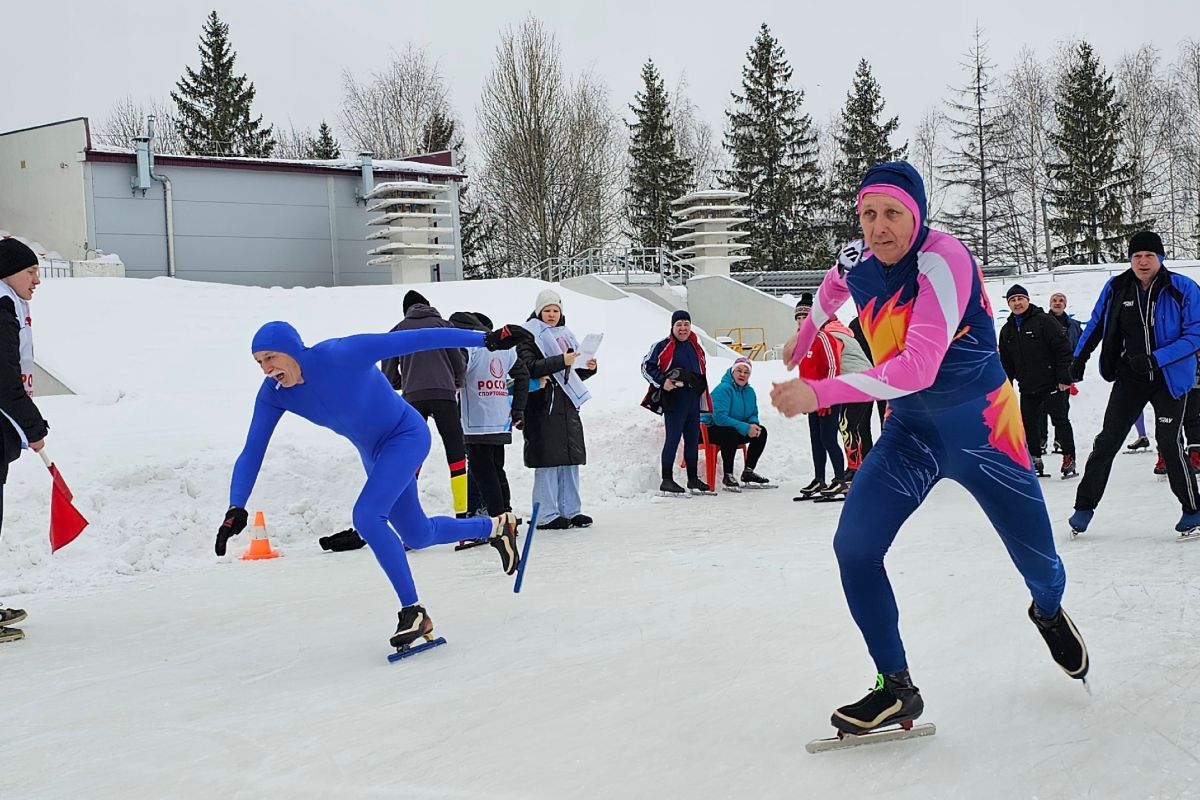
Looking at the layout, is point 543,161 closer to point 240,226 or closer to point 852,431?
point 240,226

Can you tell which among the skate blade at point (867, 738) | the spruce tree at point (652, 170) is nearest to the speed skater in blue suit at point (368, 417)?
the skate blade at point (867, 738)

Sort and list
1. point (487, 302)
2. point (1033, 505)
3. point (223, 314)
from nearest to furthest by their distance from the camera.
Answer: point (1033, 505) < point (223, 314) < point (487, 302)

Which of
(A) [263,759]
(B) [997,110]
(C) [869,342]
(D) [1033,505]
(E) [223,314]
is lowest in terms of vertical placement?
(A) [263,759]

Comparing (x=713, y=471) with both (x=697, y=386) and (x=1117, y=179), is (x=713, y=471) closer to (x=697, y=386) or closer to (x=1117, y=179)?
Answer: (x=697, y=386)

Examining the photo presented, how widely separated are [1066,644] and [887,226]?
5.33 feet

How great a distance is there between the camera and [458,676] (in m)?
4.96

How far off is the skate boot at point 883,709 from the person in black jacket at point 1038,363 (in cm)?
775

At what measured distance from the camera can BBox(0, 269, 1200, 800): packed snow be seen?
12.0ft

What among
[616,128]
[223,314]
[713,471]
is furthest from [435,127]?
[713,471]

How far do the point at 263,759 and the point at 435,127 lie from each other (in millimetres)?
49833

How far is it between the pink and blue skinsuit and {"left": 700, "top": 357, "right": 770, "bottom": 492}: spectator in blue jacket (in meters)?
7.87

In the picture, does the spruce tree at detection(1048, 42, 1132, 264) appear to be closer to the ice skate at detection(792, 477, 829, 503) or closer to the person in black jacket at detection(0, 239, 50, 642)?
the ice skate at detection(792, 477, 829, 503)

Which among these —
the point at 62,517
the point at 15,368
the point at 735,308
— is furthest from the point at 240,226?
the point at 15,368

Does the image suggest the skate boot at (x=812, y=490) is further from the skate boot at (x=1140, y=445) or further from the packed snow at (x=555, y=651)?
the skate boot at (x=1140, y=445)
